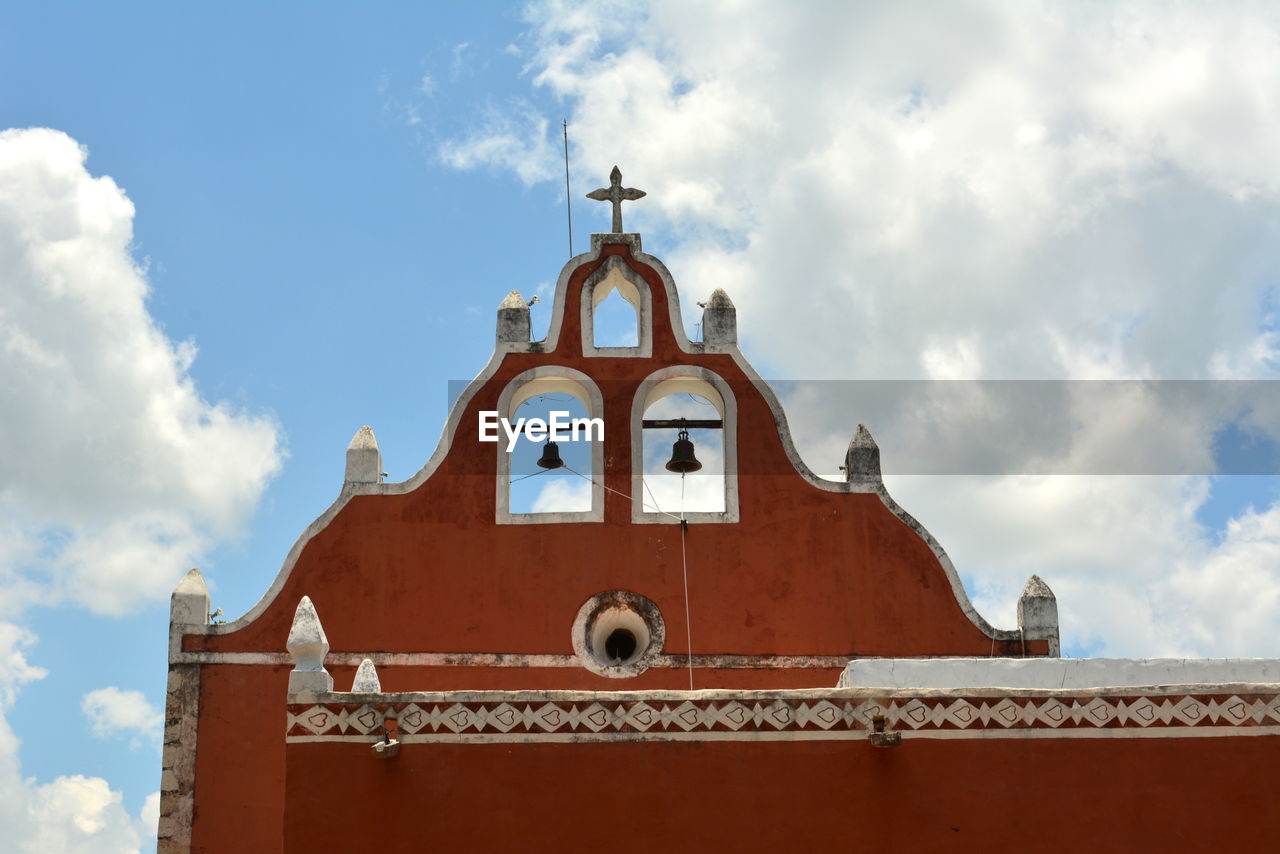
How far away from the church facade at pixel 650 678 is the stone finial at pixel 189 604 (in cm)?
2

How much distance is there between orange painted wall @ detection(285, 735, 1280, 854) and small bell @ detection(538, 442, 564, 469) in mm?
4729

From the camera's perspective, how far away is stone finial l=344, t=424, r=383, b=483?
15.4 metres

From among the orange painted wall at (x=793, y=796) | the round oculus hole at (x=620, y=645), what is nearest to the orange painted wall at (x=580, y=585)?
the round oculus hole at (x=620, y=645)

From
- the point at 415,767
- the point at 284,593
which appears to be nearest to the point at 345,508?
the point at 284,593

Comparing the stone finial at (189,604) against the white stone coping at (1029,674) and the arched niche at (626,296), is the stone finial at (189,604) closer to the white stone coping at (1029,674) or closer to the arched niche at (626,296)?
the arched niche at (626,296)

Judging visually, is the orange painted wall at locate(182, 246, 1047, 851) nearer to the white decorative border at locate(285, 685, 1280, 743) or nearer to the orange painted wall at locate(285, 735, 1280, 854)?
the white decorative border at locate(285, 685, 1280, 743)

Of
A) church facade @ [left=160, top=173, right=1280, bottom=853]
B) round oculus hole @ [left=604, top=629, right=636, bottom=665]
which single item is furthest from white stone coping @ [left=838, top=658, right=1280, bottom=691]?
round oculus hole @ [left=604, top=629, right=636, bottom=665]

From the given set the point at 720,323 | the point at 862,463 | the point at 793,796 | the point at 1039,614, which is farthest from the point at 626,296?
the point at 793,796

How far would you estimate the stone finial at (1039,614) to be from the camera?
1505 cm

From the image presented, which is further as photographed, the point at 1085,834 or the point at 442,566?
the point at 442,566

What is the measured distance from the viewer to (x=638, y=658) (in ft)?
48.5

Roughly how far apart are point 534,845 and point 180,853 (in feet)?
14.6

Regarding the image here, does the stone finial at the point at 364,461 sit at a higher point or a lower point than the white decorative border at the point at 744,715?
higher

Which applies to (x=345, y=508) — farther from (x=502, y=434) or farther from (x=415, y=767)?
(x=415, y=767)
